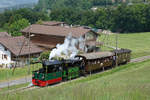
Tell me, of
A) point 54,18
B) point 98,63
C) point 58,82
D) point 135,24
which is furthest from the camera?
point 54,18

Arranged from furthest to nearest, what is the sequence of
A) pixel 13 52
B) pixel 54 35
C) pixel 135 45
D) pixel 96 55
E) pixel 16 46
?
pixel 135 45 < pixel 54 35 < pixel 16 46 < pixel 13 52 < pixel 96 55

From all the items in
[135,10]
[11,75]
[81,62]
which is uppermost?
[135,10]

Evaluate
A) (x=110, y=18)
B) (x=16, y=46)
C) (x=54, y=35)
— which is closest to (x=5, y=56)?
(x=16, y=46)

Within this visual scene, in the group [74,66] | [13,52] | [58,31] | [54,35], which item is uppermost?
[58,31]

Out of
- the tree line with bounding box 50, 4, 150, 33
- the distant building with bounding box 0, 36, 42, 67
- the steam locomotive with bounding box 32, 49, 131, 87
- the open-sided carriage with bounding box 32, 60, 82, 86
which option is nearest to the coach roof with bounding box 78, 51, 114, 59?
the steam locomotive with bounding box 32, 49, 131, 87

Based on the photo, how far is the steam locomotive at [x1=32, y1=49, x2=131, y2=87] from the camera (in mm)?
24641

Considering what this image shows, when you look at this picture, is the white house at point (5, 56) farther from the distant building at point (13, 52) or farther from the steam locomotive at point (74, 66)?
the steam locomotive at point (74, 66)

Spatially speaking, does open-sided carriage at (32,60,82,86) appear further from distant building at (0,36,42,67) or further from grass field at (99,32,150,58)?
grass field at (99,32,150,58)

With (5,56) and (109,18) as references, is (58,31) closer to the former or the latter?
(5,56)

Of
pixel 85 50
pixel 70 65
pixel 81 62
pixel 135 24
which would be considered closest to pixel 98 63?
pixel 81 62

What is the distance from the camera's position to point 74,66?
28516 millimetres

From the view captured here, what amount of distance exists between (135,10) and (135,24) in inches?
238

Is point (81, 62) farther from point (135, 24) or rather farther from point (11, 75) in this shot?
point (135, 24)

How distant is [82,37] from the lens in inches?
2008
